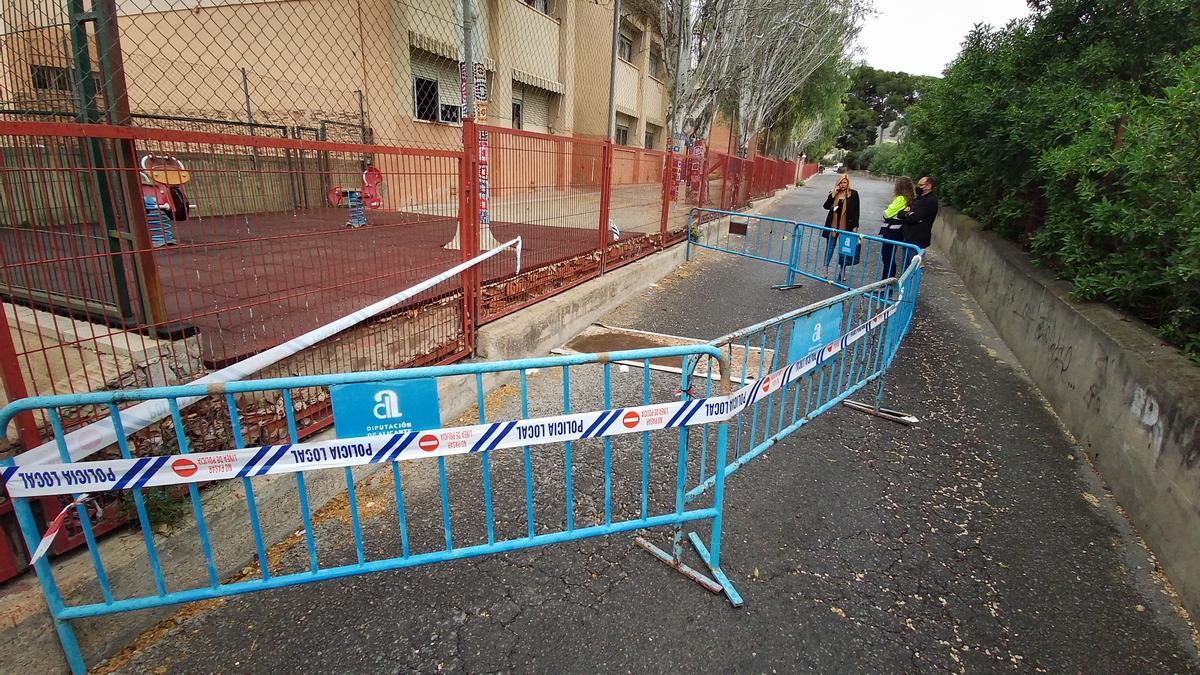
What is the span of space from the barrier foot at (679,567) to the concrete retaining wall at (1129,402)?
7.48ft

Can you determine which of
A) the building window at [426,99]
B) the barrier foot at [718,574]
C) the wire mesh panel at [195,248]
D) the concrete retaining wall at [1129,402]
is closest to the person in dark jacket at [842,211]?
the concrete retaining wall at [1129,402]

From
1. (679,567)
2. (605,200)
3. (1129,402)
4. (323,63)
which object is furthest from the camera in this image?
(323,63)

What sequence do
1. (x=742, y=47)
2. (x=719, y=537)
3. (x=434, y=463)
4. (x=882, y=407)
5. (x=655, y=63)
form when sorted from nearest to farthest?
(x=719, y=537)
(x=434, y=463)
(x=882, y=407)
(x=742, y=47)
(x=655, y=63)

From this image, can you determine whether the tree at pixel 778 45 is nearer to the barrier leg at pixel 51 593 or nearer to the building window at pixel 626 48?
the building window at pixel 626 48

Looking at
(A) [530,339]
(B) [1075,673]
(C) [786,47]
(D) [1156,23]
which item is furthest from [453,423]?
(C) [786,47]

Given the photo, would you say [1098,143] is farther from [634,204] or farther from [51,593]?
[51,593]

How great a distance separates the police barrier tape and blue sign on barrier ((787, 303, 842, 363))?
710mm

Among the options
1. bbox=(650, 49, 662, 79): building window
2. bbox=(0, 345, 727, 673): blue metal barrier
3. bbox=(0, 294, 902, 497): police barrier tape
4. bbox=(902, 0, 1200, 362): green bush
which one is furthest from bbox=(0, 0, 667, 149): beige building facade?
bbox=(650, 49, 662, 79): building window

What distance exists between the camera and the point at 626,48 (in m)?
26.1

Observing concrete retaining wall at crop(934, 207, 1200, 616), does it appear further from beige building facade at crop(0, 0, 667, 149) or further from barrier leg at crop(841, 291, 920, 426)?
beige building facade at crop(0, 0, 667, 149)

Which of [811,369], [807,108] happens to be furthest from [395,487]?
[807,108]

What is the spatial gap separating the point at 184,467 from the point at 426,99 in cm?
1367

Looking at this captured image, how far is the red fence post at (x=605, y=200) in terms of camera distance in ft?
23.8

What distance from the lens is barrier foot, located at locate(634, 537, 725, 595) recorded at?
2752 mm
